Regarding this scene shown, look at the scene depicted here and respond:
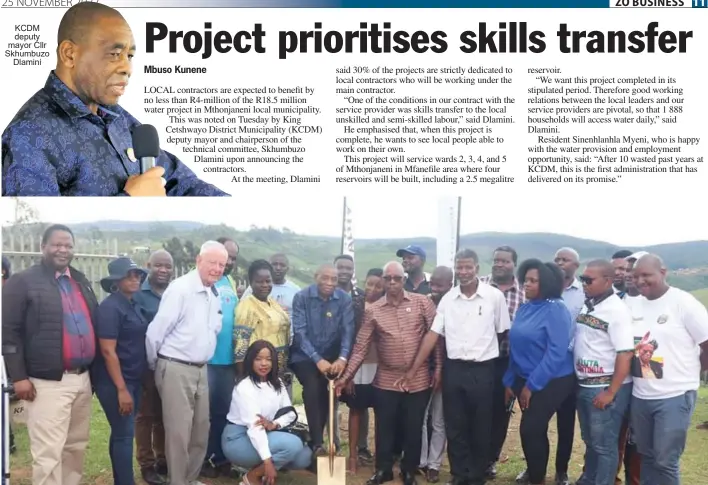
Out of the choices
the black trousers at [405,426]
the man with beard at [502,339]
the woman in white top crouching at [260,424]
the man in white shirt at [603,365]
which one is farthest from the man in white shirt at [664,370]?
the woman in white top crouching at [260,424]

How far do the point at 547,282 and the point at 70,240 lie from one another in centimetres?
343

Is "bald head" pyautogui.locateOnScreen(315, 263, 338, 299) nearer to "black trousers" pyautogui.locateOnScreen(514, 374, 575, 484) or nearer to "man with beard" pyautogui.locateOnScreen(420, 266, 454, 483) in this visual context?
"man with beard" pyautogui.locateOnScreen(420, 266, 454, 483)

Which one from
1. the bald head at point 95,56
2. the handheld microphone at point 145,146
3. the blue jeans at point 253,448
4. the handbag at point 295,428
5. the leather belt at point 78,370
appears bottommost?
the blue jeans at point 253,448

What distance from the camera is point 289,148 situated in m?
6.70

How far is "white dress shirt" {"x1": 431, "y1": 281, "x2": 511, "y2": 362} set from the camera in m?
6.23

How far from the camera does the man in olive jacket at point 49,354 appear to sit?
5.93 m

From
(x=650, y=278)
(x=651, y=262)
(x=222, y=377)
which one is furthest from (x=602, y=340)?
(x=222, y=377)

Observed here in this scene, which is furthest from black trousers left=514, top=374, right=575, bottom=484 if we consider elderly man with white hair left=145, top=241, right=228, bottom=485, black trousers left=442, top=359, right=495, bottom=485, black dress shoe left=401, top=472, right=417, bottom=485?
elderly man with white hair left=145, top=241, right=228, bottom=485

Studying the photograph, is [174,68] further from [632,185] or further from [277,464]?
[632,185]

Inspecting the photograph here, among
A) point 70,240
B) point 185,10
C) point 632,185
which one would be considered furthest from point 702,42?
point 70,240

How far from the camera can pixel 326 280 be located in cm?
634

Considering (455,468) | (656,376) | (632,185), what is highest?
(632,185)

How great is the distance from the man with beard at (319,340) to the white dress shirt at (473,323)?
0.69 metres

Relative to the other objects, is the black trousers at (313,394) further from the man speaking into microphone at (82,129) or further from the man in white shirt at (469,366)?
the man speaking into microphone at (82,129)
